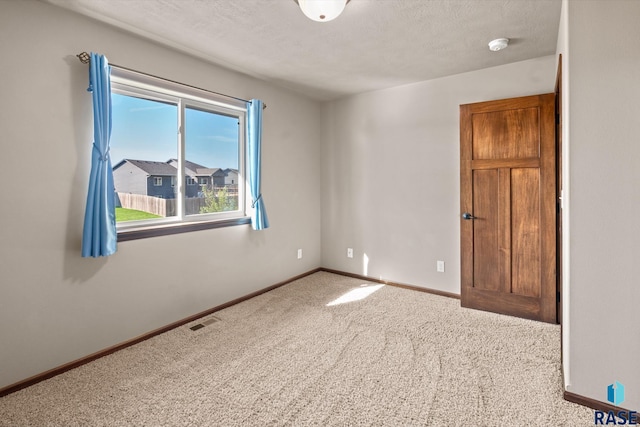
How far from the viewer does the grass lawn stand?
265cm

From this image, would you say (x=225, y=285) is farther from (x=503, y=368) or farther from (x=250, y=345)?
(x=503, y=368)

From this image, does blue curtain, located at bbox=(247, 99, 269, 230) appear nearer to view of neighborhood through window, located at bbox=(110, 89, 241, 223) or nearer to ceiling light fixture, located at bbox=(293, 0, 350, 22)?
view of neighborhood through window, located at bbox=(110, 89, 241, 223)

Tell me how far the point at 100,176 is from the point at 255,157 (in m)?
1.55

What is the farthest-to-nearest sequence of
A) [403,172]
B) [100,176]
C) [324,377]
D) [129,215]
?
1. [403,172]
2. [129,215]
3. [100,176]
4. [324,377]

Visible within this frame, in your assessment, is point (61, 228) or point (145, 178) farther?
point (145, 178)

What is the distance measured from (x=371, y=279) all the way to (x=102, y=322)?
300 cm

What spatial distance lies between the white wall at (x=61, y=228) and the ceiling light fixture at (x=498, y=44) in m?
2.57

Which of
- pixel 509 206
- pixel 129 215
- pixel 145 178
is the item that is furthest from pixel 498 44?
pixel 129 215

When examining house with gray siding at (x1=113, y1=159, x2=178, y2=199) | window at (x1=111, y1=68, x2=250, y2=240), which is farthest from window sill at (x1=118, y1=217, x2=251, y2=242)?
house with gray siding at (x1=113, y1=159, x2=178, y2=199)

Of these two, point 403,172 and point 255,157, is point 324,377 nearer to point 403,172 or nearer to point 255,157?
point 255,157

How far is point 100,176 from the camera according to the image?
2354 millimetres

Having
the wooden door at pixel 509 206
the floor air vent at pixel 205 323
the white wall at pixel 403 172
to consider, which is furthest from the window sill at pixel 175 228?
the wooden door at pixel 509 206

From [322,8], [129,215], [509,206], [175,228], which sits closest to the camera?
[322,8]

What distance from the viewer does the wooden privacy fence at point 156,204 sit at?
2711mm
